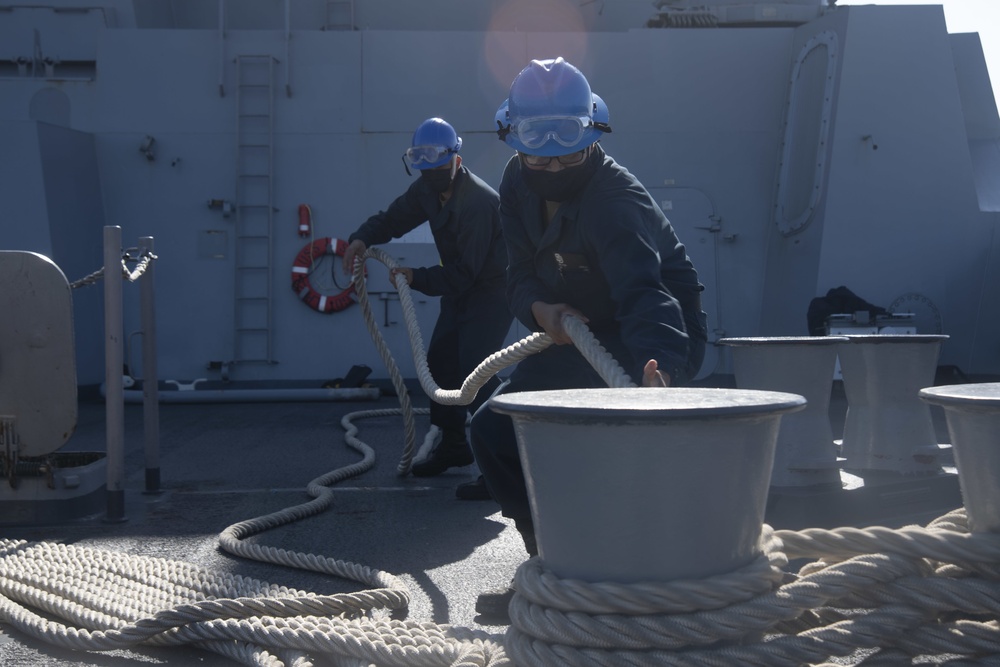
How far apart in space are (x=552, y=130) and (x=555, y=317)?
465mm

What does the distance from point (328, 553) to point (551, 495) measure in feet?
7.39

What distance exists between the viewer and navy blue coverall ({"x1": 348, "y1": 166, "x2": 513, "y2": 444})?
4.66 metres

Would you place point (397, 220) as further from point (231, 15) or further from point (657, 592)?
point (231, 15)

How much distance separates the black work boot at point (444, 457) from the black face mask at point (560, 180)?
2.54 m

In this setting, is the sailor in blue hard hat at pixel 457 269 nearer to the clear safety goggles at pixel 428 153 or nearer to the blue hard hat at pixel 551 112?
the clear safety goggles at pixel 428 153

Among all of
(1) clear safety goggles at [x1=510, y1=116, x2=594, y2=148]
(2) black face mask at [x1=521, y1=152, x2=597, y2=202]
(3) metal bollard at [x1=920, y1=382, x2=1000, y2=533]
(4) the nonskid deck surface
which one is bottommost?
(4) the nonskid deck surface

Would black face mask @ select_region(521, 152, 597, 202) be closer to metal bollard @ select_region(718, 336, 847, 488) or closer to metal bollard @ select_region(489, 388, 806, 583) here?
metal bollard @ select_region(489, 388, 806, 583)

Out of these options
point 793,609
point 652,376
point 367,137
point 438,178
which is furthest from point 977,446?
point 367,137

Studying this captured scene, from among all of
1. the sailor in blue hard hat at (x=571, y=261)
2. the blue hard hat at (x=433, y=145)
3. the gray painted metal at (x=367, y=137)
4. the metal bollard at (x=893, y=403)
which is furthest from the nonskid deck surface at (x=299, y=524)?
the gray painted metal at (x=367, y=137)

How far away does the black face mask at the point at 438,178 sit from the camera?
15.8 ft

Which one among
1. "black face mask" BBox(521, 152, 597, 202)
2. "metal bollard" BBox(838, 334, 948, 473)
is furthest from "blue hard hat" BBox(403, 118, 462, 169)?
"black face mask" BBox(521, 152, 597, 202)

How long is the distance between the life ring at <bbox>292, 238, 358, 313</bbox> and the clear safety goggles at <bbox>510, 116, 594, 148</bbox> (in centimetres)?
700

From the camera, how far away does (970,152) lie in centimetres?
922

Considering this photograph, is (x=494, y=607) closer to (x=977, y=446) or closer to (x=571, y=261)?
(x=571, y=261)
